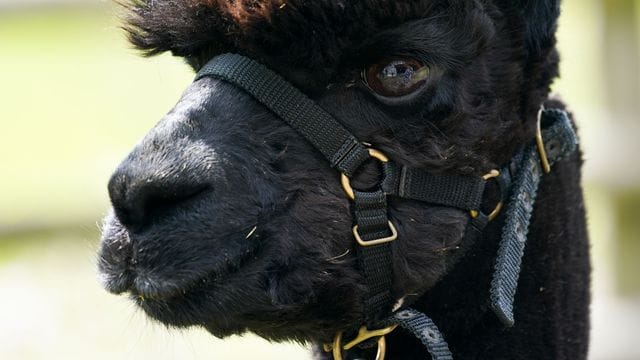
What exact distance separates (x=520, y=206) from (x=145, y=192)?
1.04m

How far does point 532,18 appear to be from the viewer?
295 centimetres

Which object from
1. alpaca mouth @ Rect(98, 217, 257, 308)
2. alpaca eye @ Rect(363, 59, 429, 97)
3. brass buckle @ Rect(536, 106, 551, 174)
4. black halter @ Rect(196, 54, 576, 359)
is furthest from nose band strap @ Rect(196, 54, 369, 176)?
brass buckle @ Rect(536, 106, 551, 174)

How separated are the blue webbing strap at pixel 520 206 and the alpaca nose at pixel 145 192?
84 centimetres

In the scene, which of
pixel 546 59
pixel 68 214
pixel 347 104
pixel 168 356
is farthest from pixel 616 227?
pixel 347 104

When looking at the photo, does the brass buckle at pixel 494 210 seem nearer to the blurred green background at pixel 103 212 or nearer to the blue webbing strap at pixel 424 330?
the blue webbing strap at pixel 424 330

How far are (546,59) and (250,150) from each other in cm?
91

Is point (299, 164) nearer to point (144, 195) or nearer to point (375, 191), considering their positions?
point (375, 191)

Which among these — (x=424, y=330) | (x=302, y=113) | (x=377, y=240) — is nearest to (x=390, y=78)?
(x=302, y=113)

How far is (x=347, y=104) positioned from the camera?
2758 millimetres

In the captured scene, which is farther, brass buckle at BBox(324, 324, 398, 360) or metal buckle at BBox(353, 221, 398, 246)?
brass buckle at BBox(324, 324, 398, 360)

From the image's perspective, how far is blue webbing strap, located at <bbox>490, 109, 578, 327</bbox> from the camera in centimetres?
283

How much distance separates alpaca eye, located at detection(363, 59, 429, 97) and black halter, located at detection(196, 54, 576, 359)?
0.14 meters

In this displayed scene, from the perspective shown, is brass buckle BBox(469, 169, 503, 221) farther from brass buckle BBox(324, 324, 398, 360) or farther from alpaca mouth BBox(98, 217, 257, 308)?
alpaca mouth BBox(98, 217, 257, 308)

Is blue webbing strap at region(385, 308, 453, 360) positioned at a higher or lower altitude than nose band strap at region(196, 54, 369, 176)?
lower
